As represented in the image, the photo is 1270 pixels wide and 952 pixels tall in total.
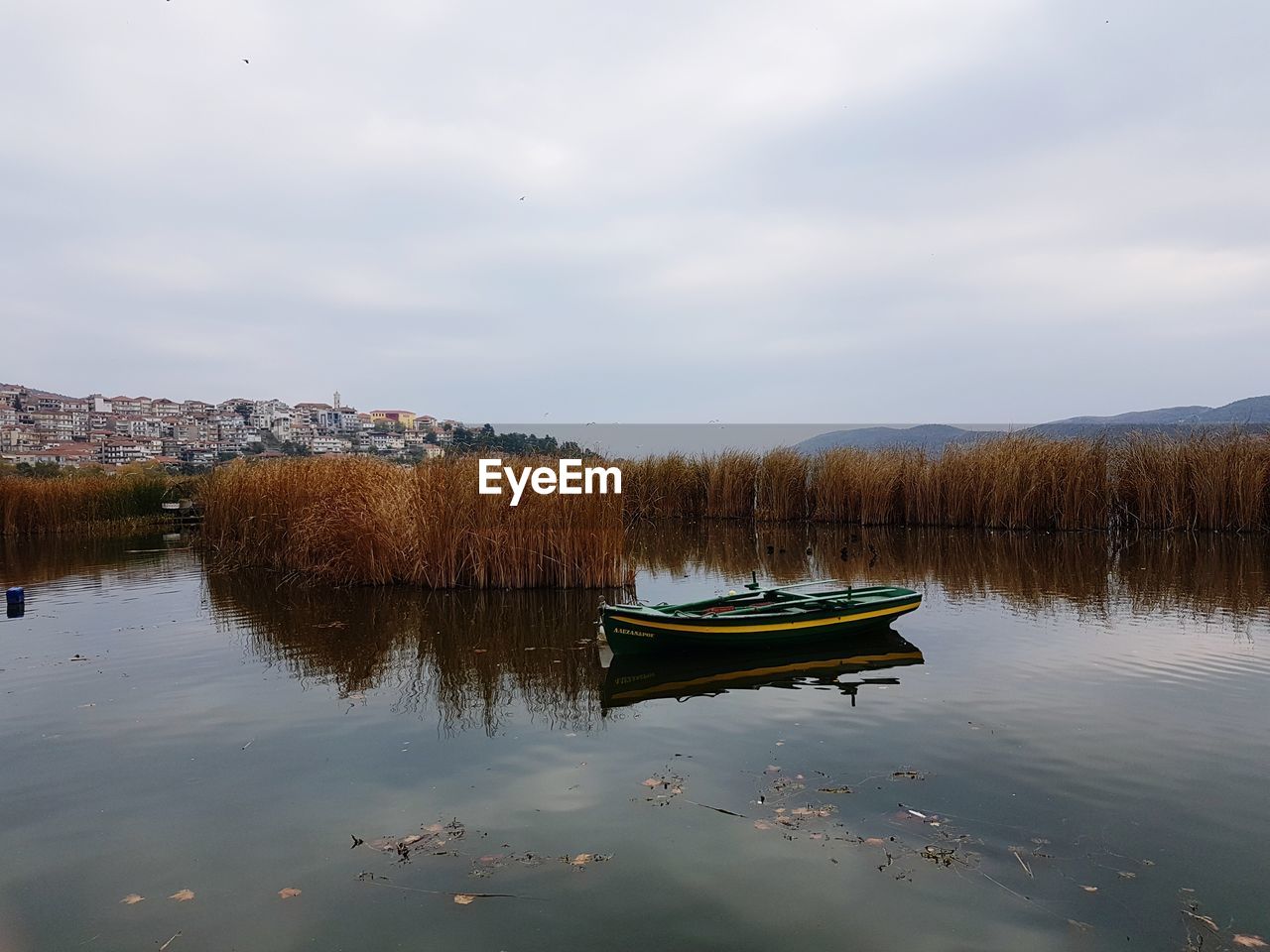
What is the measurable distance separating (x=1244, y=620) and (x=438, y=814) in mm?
11412

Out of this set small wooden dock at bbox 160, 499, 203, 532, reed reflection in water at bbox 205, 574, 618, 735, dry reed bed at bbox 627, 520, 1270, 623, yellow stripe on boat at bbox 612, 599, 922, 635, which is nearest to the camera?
reed reflection in water at bbox 205, 574, 618, 735

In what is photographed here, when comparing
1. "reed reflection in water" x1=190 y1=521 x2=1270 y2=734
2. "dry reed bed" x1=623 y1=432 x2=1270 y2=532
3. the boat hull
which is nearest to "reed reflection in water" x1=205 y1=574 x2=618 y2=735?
"reed reflection in water" x1=190 y1=521 x2=1270 y2=734

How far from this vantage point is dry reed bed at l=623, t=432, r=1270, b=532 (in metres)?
22.6

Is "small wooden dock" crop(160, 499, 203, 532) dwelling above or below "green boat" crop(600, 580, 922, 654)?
above

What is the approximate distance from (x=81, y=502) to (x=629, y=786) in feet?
94.0

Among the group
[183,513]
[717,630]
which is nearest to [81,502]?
[183,513]

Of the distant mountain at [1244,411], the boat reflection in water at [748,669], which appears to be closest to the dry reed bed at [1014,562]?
the boat reflection in water at [748,669]

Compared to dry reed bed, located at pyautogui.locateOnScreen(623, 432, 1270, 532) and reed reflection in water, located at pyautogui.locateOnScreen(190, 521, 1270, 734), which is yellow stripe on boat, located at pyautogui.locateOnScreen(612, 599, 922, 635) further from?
dry reed bed, located at pyautogui.locateOnScreen(623, 432, 1270, 532)

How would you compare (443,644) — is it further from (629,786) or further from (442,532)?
(629,786)

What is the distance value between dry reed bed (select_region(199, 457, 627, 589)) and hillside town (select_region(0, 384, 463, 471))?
214 feet

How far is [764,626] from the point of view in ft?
34.3

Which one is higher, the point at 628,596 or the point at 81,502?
the point at 81,502

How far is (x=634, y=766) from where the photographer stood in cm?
696

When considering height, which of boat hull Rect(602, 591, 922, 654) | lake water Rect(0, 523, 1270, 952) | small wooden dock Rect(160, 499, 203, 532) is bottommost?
lake water Rect(0, 523, 1270, 952)
